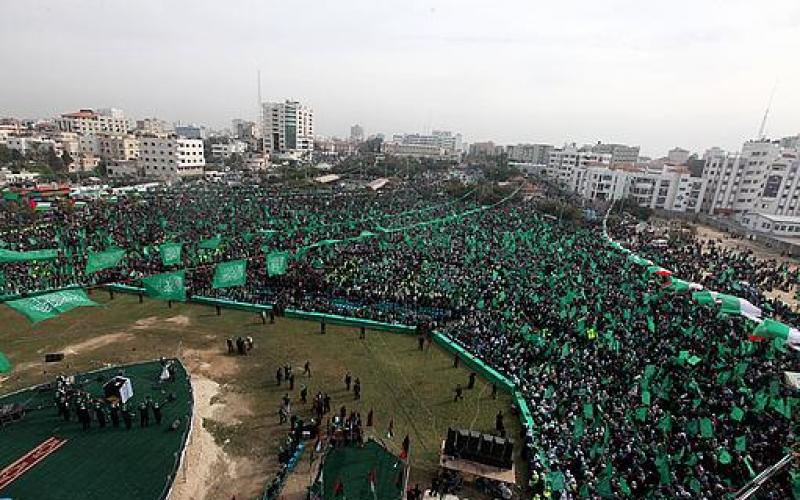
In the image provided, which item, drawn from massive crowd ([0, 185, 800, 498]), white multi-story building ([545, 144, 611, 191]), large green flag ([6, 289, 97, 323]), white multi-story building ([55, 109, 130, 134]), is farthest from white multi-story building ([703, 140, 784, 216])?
white multi-story building ([55, 109, 130, 134])

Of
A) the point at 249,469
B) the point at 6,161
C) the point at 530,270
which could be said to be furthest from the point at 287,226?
the point at 6,161

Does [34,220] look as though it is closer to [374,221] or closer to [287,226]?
[287,226]

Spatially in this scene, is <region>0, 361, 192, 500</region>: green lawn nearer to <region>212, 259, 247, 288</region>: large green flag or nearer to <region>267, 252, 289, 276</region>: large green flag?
<region>212, 259, 247, 288</region>: large green flag

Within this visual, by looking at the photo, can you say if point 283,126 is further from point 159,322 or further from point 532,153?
point 159,322

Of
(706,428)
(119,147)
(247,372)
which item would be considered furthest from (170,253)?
(119,147)

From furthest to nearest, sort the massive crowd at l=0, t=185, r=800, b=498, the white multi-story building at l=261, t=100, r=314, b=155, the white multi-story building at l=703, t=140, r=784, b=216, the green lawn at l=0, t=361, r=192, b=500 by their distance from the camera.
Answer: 1. the white multi-story building at l=261, t=100, r=314, b=155
2. the white multi-story building at l=703, t=140, r=784, b=216
3. the massive crowd at l=0, t=185, r=800, b=498
4. the green lawn at l=0, t=361, r=192, b=500

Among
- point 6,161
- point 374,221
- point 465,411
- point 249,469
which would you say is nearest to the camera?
point 249,469
